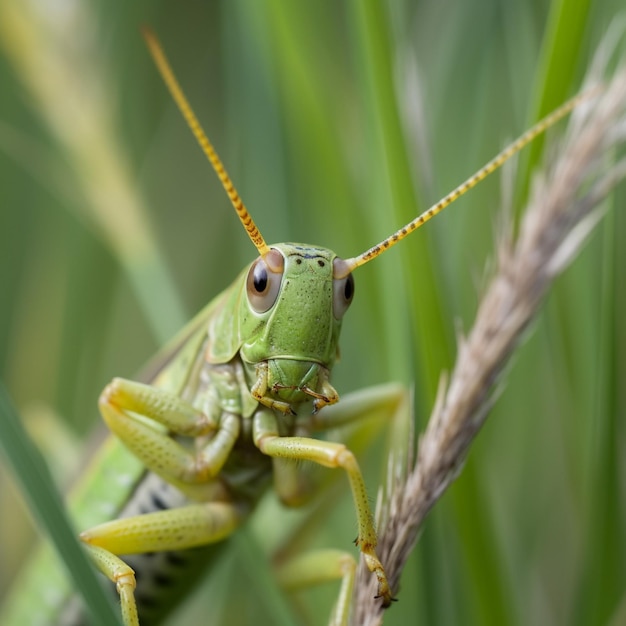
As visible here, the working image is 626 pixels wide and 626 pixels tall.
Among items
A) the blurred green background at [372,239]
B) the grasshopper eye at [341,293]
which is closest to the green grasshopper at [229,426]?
A: the grasshopper eye at [341,293]

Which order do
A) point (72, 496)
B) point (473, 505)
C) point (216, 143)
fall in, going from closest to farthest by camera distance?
point (473, 505) → point (72, 496) → point (216, 143)

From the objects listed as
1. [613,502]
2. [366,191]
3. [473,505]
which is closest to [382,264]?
[366,191]

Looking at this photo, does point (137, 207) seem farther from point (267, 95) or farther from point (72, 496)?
point (72, 496)

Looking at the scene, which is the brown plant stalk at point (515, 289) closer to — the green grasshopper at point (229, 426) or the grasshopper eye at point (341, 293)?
the green grasshopper at point (229, 426)

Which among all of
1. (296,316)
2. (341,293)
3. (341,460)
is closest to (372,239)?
(341,293)

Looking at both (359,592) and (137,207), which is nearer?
(359,592)

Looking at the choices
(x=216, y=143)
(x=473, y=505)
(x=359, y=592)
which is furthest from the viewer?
(x=216, y=143)

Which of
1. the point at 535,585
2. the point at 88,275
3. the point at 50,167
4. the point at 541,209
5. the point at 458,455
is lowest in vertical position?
the point at 535,585
